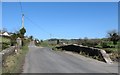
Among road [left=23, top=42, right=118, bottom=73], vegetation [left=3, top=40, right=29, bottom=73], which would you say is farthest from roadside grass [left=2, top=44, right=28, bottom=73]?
road [left=23, top=42, right=118, bottom=73]

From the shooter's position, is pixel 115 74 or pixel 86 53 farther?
pixel 86 53

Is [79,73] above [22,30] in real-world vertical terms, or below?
below

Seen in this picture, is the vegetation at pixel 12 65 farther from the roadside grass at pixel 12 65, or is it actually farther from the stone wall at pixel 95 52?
the stone wall at pixel 95 52

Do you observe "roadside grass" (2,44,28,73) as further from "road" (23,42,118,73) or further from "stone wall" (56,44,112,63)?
"stone wall" (56,44,112,63)

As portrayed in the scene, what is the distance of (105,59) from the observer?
27016 mm

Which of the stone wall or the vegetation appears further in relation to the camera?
the stone wall

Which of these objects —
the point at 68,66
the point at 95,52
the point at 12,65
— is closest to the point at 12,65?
the point at 12,65

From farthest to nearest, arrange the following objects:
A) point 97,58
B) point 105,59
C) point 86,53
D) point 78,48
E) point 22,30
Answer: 1. point 22,30
2. point 78,48
3. point 86,53
4. point 97,58
5. point 105,59

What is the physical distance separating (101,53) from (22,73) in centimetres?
1117

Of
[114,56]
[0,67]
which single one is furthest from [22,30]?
[0,67]

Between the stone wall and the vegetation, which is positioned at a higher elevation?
the stone wall

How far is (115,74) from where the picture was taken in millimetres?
18562

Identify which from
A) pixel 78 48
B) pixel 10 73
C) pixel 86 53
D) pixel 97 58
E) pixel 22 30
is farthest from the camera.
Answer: pixel 22 30

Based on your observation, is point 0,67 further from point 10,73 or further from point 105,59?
point 105,59
